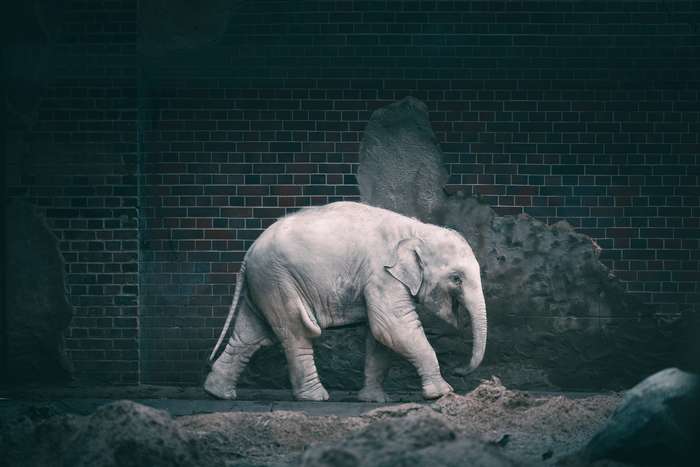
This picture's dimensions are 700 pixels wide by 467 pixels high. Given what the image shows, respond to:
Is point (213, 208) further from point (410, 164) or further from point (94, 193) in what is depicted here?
point (410, 164)

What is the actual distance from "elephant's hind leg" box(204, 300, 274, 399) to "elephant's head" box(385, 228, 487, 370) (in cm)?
120

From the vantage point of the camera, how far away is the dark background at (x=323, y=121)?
27.7 ft

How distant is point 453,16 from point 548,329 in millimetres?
2817

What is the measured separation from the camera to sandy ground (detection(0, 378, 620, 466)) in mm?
5527

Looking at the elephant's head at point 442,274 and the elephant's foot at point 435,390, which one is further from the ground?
the elephant's head at point 442,274

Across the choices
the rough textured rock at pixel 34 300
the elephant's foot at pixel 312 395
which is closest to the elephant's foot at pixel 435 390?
the elephant's foot at pixel 312 395

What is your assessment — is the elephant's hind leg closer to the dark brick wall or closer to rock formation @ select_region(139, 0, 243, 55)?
the dark brick wall

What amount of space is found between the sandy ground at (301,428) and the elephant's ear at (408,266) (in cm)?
93

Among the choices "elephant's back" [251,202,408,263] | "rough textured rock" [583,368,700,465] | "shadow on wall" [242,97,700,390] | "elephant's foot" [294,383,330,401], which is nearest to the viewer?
"rough textured rock" [583,368,700,465]

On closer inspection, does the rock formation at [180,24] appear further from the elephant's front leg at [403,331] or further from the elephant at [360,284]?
the elephant's front leg at [403,331]

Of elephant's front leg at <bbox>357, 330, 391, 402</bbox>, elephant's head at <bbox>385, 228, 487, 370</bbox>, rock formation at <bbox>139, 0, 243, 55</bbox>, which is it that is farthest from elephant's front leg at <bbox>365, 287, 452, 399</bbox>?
rock formation at <bbox>139, 0, 243, 55</bbox>

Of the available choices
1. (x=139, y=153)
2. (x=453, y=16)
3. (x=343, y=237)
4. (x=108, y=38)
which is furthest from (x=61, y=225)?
(x=453, y=16)

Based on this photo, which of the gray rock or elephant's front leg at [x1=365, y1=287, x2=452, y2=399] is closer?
the gray rock

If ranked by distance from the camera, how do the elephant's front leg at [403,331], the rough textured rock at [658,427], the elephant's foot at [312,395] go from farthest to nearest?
1. the elephant's foot at [312,395]
2. the elephant's front leg at [403,331]
3. the rough textured rock at [658,427]
